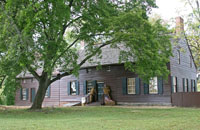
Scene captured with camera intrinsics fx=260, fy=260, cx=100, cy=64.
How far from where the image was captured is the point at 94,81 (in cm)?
2505

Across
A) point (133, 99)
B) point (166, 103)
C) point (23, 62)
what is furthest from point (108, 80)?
point (23, 62)

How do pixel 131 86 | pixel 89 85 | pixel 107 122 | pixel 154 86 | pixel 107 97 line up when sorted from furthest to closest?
pixel 89 85
pixel 107 97
pixel 131 86
pixel 154 86
pixel 107 122

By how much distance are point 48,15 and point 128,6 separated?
20.3 feet

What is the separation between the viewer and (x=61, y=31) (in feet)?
51.7

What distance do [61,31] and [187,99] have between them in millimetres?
10610

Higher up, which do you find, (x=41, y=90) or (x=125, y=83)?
(x=125, y=83)

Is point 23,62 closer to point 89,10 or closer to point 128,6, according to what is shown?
point 89,10

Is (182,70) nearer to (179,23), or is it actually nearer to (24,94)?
(179,23)

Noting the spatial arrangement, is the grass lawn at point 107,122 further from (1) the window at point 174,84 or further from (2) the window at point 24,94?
(2) the window at point 24,94

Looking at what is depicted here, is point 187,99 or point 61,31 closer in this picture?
point 61,31

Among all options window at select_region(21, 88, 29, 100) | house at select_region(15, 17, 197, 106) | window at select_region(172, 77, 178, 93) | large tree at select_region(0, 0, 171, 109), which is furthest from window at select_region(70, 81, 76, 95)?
window at select_region(172, 77, 178, 93)

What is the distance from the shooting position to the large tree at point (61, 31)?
13.7 metres

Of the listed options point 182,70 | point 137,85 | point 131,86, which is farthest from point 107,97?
point 182,70

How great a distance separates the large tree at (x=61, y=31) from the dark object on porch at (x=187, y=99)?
3.40 metres
